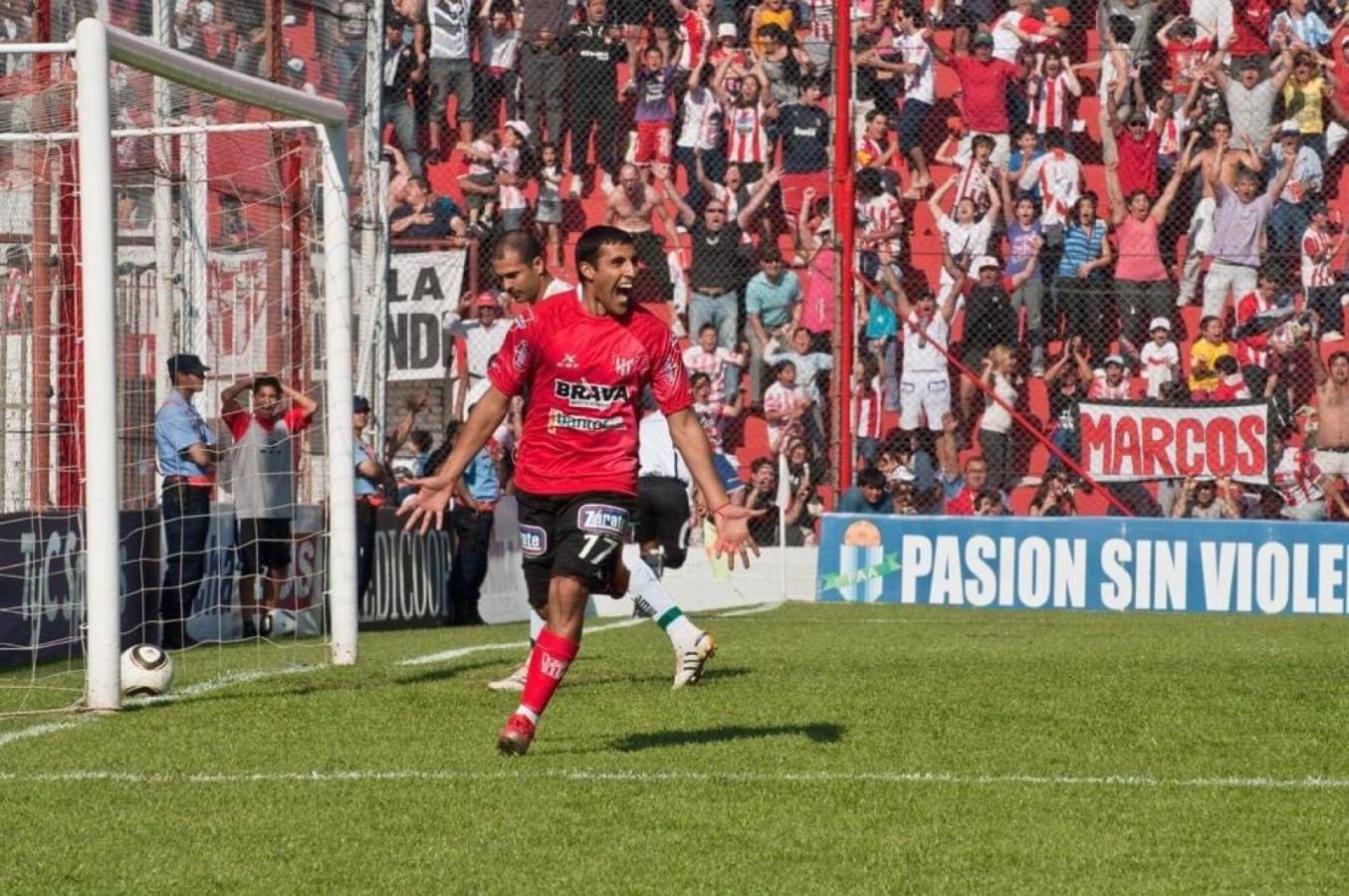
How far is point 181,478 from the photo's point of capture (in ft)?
50.2

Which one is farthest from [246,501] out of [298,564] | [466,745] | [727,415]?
[466,745]

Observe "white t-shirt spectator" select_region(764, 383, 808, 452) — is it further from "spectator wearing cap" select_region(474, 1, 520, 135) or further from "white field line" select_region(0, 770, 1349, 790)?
"white field line" select_region(0, 770, 1349, 790)

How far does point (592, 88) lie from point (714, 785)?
1754 cm

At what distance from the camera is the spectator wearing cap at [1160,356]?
71.2ft

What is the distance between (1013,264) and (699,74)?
159 inches

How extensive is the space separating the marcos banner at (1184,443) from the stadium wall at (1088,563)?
3.23 feet

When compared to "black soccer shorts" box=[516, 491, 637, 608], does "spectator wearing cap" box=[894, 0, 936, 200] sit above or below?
above

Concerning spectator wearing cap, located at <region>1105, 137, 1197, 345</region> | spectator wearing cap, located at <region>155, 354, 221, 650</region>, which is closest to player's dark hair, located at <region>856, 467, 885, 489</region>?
spectator wearing cap, located at <region>1105, 137, 1197, 345</region>

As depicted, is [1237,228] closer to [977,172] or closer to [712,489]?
[977,172]

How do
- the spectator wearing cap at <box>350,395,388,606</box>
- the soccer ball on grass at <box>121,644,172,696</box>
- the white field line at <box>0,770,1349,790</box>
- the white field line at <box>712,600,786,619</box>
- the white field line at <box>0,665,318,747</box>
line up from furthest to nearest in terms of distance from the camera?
the white field line at <box>712,600,786,619</box> < the spectator wearing cap at <box>350,395,388,606</box> < the soccer ball on grass at <box>121,644,172,696</box> < the white field line at <box>0,665,318,747</box> < the white field line at <box>0,770,1349,790</box>

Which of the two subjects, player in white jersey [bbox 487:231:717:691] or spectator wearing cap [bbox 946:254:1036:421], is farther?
spectator wearing cap [bbox 946:254:1036:421]

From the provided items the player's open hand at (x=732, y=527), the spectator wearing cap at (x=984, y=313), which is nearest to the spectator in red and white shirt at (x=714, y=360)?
the spectator wearing cap at (x=984, y=313)

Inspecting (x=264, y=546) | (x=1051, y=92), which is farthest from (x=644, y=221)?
(x=264, y=546)

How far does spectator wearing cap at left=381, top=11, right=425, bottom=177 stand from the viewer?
2317 cm
